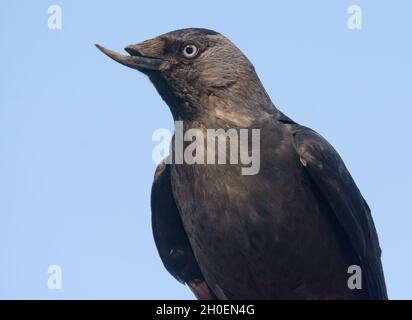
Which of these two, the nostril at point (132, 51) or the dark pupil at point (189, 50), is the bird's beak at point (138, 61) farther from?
the dark pupil at point (189, 50)

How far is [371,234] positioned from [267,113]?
141 cm

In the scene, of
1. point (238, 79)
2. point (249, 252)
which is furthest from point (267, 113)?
point (249, 252)

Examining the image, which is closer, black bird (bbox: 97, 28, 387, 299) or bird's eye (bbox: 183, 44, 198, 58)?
black bird (bbox: 97, 28, 387, 299)

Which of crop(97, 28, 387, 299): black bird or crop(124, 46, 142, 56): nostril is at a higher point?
crop(124, 46, 142, 56): nostril

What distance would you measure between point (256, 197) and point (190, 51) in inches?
58.1

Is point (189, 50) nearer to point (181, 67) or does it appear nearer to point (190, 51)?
point (190, 51)

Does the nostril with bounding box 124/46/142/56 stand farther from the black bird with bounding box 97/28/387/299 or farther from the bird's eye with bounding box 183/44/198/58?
the bird's eye with bounding box 183/44/198/58

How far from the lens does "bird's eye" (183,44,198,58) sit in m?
12.1

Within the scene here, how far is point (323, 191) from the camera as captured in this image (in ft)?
39.0

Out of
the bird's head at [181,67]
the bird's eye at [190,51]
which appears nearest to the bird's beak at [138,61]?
the bird's head at [181,67]

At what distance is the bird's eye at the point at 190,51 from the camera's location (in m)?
12.1

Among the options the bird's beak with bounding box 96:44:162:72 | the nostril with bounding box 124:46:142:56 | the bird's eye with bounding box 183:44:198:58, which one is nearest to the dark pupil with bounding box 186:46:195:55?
the bird's eye with bounding box 183:44:198:58

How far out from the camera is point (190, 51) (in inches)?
478
